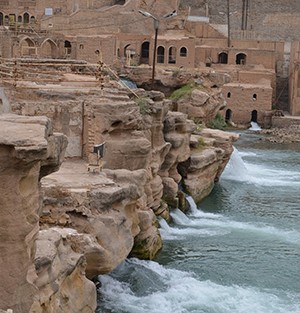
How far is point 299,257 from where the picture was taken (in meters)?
16.4

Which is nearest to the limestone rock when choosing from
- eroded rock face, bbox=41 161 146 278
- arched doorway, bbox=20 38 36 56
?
eroded rock face, bbox=41 161 146 278

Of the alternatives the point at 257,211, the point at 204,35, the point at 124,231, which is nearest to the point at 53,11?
the point at 204,35

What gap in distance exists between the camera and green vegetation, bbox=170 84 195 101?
31.3 meters

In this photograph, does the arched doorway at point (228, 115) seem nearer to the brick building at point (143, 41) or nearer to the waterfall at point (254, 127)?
the brick building at point (143, 41)

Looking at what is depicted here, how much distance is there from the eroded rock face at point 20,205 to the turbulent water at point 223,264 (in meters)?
5.04

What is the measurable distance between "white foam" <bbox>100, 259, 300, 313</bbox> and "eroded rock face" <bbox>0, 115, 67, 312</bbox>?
516 centimetres

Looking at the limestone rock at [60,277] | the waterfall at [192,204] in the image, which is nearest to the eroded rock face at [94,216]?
the limestone rock at [60,277]

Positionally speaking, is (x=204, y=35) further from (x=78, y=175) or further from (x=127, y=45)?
(x=78, y=175)

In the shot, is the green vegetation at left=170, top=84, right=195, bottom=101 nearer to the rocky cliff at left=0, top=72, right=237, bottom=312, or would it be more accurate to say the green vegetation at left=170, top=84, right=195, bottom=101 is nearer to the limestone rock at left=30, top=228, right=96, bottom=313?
the rocky cliff at left=0, top=72, right=237, bottom=312

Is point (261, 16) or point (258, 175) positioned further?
point (261, 16)

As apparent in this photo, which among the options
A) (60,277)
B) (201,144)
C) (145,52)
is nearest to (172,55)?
(145,52)

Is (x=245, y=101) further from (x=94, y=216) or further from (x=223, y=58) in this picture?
(x=94, y=216)

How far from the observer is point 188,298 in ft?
43.7

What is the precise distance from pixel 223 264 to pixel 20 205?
9172 mm
